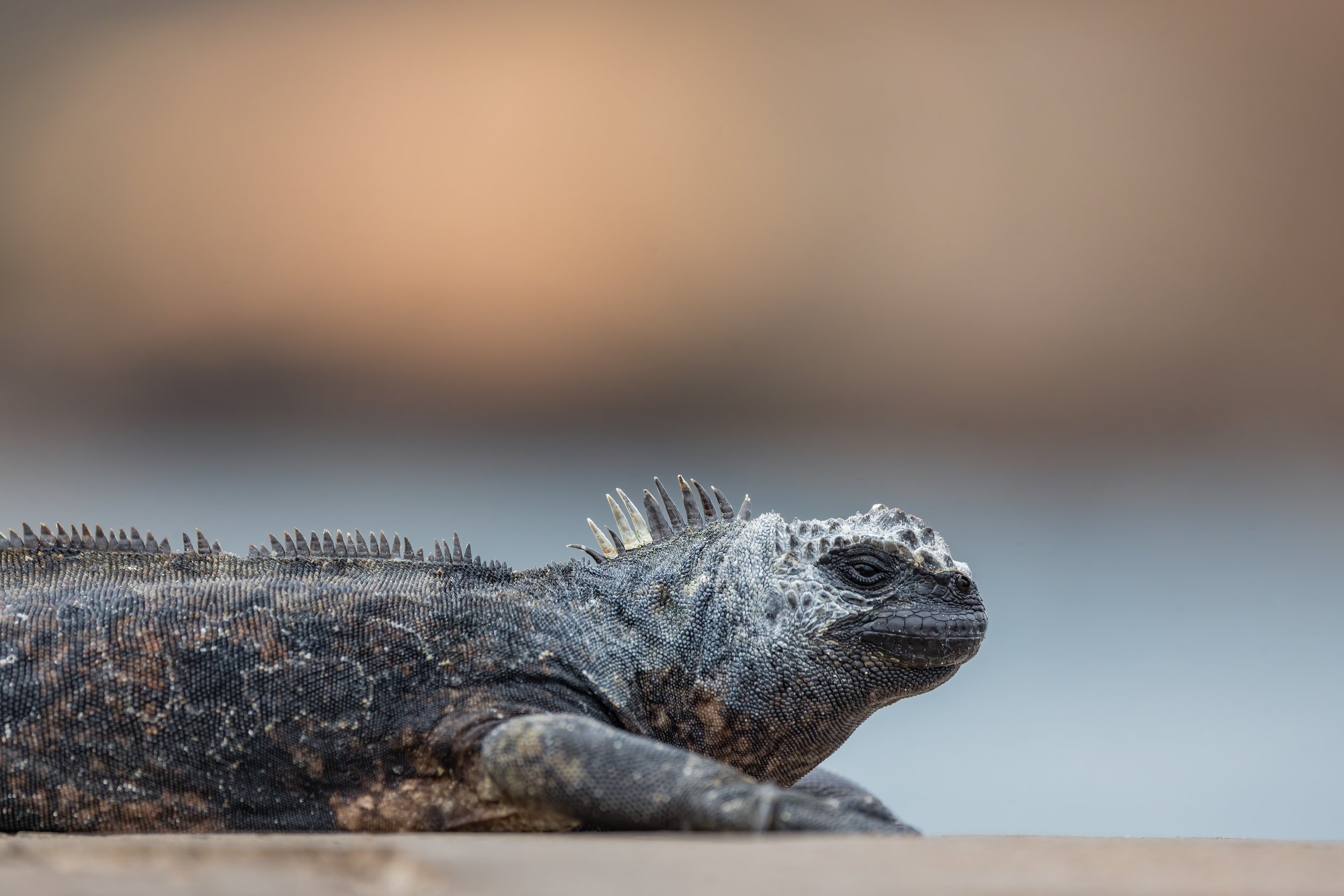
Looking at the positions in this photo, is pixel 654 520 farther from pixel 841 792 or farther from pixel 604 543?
pixel 841 792

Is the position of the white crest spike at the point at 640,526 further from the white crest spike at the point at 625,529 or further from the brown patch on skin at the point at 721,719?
the brown patch on skin at the point at 721,719

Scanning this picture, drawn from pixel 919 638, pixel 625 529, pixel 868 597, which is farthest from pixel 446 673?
pixel 919 638

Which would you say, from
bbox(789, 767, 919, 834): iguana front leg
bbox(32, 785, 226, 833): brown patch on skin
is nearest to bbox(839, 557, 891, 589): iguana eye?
bbox(789, 767, 919, 834): iguana front leg

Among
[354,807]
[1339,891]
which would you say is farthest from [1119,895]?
[354,807]

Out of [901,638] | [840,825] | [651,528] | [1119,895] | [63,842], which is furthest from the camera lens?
[651,528]

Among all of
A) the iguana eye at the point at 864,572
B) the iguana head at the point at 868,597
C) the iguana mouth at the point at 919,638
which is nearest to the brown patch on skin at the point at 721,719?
the iguana head at the point at 868,597

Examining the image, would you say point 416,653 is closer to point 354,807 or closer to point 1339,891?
point 354,807

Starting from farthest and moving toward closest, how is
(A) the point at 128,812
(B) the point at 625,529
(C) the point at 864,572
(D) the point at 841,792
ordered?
(B) the point at 625,529
(D) the point at 841,792
(C) the point at 864,572
(A) the point at 128,812
